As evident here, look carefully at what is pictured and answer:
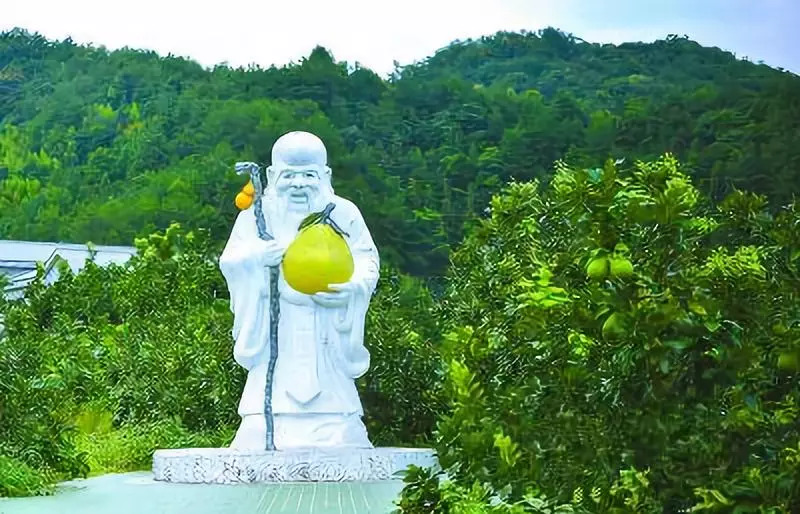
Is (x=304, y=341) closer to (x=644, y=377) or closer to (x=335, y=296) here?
(x=335, y=296)

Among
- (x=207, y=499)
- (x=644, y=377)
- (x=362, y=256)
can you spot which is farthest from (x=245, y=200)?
(x=644, y=377)

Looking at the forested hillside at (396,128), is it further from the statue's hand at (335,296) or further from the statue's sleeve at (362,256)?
the statue's hand at (335,296)

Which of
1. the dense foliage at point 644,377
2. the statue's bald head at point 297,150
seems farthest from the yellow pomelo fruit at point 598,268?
the statue's bald head at point 297,150

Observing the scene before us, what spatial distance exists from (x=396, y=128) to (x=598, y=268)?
95.4 feet

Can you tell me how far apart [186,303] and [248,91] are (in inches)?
741

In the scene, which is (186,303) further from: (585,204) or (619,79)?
(619,79)

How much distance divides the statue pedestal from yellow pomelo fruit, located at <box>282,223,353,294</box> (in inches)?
43.1

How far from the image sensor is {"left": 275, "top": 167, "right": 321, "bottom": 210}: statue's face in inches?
390

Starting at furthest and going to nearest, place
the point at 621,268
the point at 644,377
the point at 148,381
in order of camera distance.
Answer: the point at 148,381
the point at 644,377
the point at 621,268

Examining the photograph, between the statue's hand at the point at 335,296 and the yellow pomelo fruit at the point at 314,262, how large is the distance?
0.03 m

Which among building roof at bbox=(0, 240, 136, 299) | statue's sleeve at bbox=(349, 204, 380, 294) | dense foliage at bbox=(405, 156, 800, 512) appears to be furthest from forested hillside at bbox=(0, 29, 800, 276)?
dense foliage at bbox=(405, 156, 800, 512)

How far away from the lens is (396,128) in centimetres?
3262

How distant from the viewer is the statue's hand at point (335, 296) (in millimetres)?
9758

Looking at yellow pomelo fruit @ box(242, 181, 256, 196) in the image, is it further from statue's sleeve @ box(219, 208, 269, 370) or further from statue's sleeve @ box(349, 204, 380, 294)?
statue's sleeve @ box(349, 204, 380, 294)
